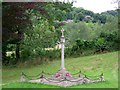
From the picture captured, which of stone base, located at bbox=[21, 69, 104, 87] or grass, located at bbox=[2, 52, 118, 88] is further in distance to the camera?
grass, located at bbox=[2, 52, 118, 88]

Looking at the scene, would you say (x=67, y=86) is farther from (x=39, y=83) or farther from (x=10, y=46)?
(x=10, y=46)

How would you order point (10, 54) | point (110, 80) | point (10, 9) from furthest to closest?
point (10, 54), point (10, 9), point (110, 80)

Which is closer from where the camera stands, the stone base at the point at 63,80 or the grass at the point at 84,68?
the stone base at the point at 63,80

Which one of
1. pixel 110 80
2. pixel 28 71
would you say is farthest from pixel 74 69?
pixel 110 80

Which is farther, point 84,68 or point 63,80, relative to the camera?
point 84,68

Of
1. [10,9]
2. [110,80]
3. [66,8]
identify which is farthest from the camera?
[66,8]

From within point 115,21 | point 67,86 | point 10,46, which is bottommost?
point 67,86

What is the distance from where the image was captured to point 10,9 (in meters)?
12.0

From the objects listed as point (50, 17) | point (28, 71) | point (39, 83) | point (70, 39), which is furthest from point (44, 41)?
point (39, 83)

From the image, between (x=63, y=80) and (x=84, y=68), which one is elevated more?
(x=84, y=68)

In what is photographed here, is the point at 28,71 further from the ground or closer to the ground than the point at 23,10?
closer to the ground

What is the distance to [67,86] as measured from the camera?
8.50 m

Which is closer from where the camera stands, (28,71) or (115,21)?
(28,71)

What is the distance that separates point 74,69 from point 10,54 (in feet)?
13.4
